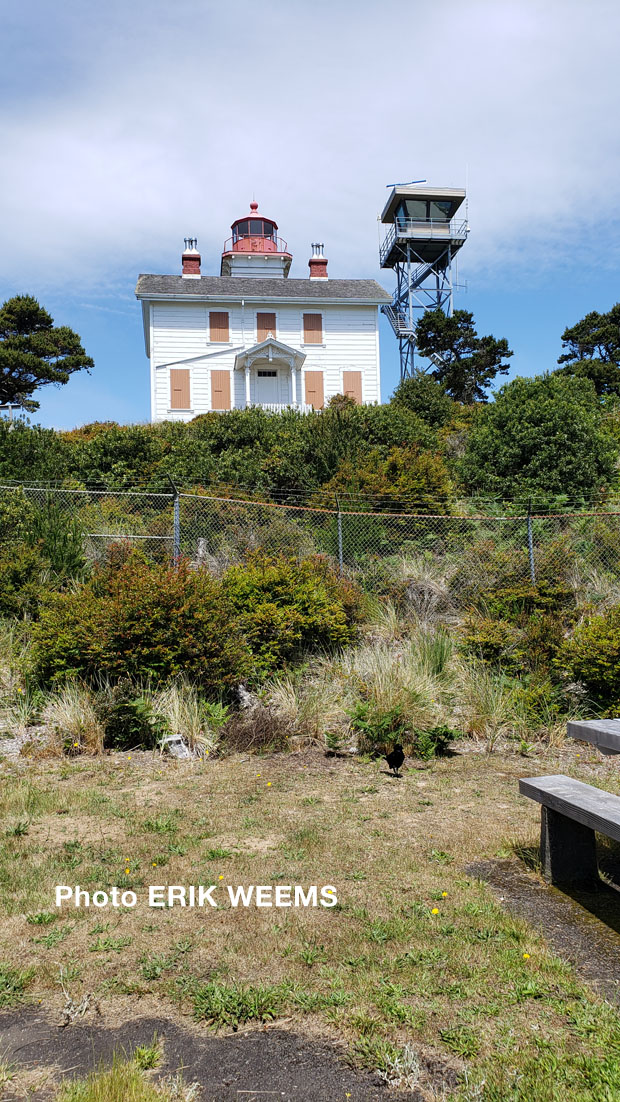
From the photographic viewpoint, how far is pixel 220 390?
30188mm

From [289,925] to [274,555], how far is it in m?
6.79

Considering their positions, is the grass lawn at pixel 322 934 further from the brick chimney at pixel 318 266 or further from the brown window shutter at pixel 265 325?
the brick chimney at pixel 318 266

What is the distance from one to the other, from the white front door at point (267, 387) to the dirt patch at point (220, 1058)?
95.0 feet

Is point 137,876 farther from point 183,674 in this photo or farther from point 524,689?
point 524,689

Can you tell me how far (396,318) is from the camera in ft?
115

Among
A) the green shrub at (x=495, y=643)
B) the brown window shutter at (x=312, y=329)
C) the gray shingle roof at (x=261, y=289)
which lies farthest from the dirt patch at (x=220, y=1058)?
the brown window shutter at (x=312, y=329)

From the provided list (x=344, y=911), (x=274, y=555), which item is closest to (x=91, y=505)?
(x=274, y=555)

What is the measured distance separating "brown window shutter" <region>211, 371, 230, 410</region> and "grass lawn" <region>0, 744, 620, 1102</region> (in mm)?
25473

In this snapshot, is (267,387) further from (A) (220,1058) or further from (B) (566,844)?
(A) (220,1058)

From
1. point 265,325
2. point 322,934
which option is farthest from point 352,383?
point 322,934

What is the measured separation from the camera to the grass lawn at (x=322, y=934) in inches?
99.3

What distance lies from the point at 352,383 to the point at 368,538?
67.8 feet

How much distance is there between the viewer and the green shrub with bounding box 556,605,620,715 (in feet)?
24.0

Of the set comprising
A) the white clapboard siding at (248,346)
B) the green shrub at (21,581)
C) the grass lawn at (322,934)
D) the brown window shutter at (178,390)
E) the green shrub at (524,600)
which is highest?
the white clapboard siding at (248,346)
